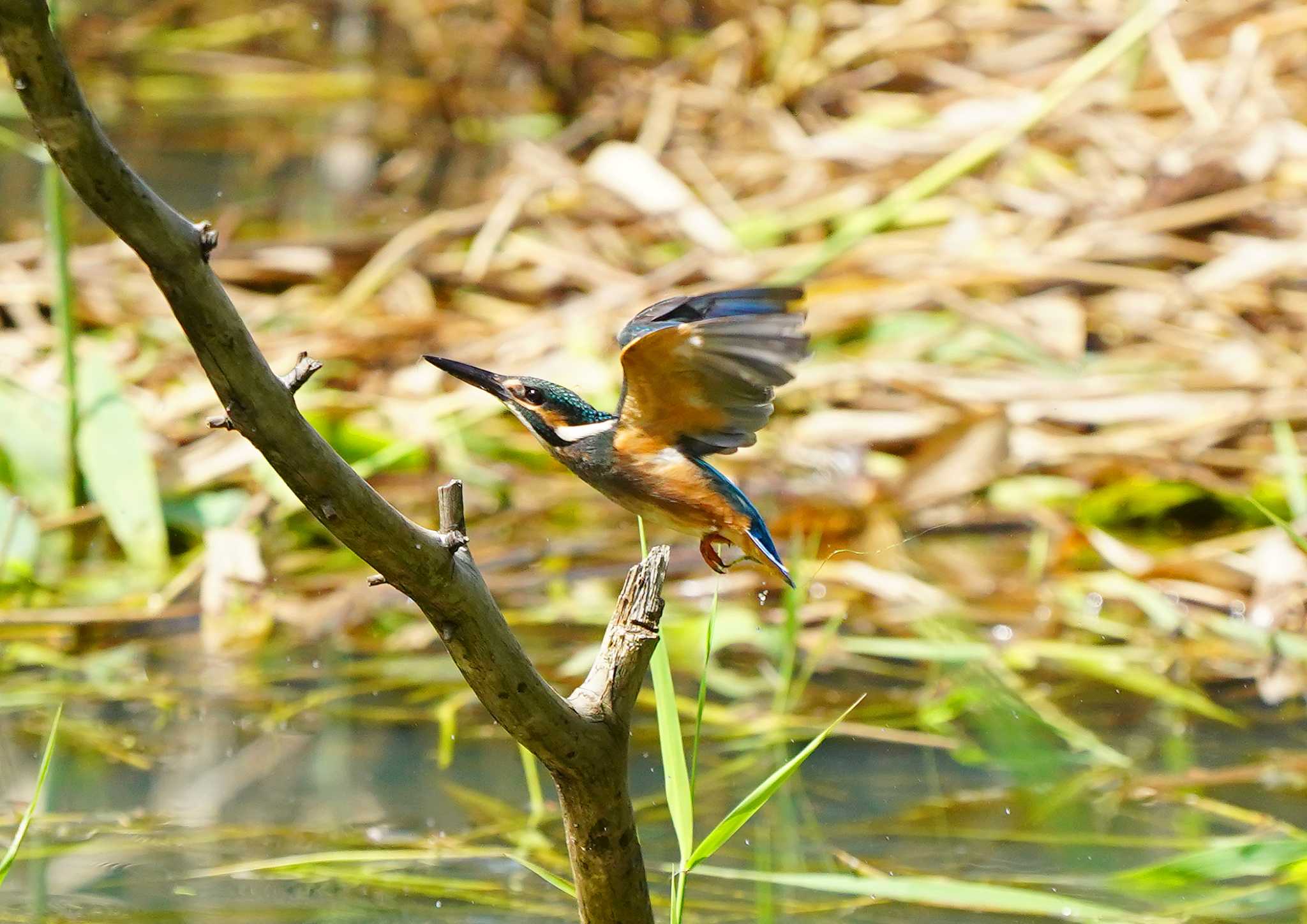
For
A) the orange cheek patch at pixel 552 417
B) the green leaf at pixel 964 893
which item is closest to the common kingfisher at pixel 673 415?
the orange cheek patch at pixel 552 417

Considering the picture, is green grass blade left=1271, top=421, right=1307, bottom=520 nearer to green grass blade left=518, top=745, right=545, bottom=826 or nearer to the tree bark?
green grass blade left=518, top=745, right=545, bottom=826

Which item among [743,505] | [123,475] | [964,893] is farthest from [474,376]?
[123,475]

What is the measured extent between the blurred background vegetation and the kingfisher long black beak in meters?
0.55

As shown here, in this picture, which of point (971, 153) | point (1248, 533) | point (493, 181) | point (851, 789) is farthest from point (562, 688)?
point (493, 181)

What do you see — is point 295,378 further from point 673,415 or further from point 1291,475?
point 1291,475

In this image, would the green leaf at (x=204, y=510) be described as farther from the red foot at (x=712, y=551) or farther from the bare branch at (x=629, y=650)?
the bare branch at (x=629, y=650)

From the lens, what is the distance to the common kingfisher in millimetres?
1261

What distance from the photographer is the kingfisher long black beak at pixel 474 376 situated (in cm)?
122

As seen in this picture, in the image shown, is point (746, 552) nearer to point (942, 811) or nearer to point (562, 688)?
point (942, 811)

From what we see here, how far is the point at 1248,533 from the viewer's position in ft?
10.2

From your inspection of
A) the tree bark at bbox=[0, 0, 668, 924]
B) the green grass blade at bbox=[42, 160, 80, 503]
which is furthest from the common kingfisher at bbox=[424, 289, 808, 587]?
the green grass blade at bbox=[42, 160, 80, 503]

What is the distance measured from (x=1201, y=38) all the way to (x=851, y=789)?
3827 mm

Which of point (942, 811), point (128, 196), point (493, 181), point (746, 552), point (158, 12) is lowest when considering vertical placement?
point (942, 811)

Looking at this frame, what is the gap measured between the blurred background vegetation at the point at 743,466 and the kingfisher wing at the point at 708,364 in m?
0.45
